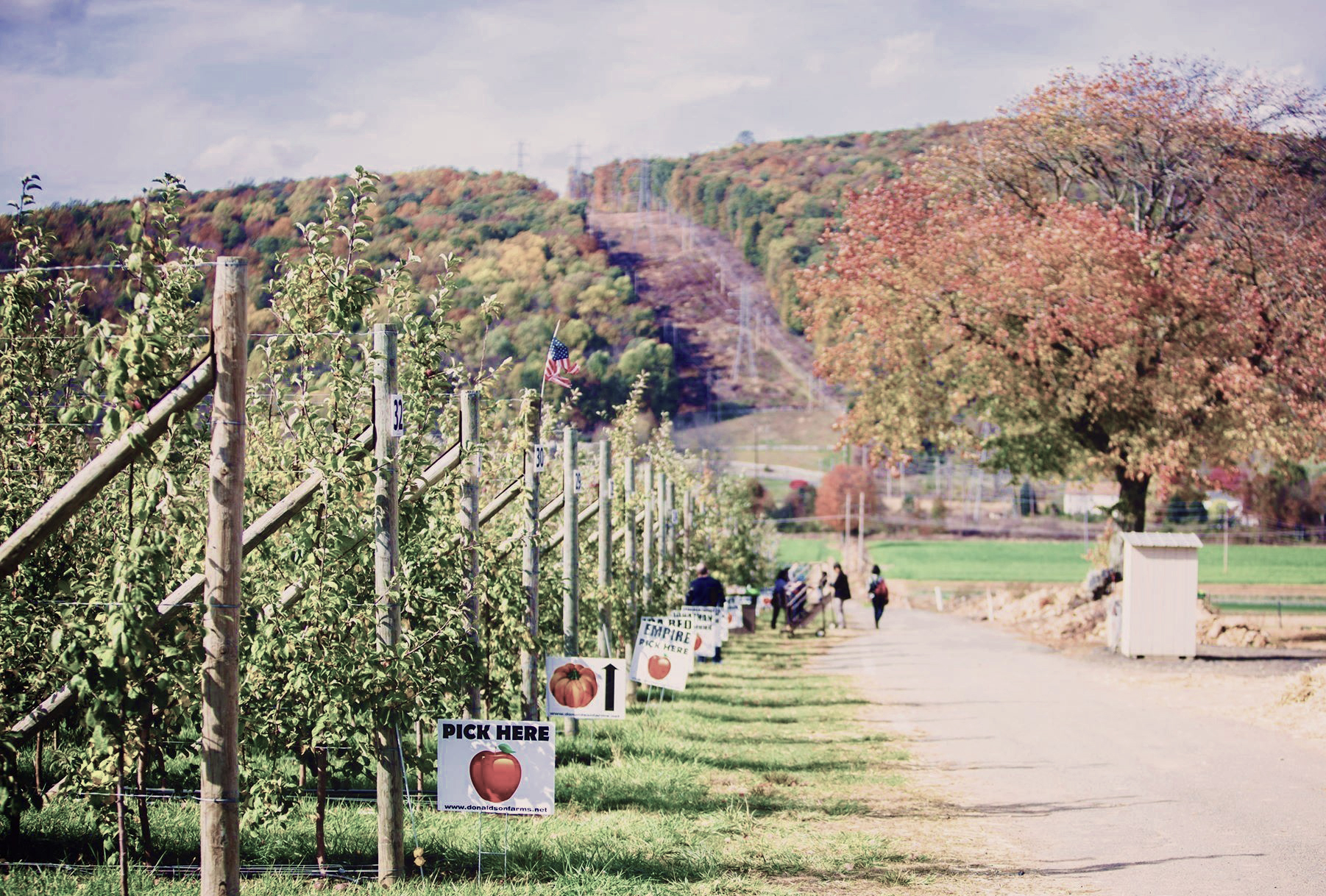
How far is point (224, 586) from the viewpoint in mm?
6090

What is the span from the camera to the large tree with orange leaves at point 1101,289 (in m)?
Result: 28.2

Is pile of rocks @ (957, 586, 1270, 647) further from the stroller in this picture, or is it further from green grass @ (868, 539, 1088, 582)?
green grass @ (868, 539, 1088, 582)

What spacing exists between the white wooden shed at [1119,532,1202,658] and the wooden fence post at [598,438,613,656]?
39.9 ft

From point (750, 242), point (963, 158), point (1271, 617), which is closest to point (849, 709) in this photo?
point (963, 158)

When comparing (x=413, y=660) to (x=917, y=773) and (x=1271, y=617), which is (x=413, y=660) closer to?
(x=917, y=773)

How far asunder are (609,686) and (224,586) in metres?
5.04

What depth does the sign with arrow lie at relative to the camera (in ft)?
35.1

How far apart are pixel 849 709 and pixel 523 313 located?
227 ft

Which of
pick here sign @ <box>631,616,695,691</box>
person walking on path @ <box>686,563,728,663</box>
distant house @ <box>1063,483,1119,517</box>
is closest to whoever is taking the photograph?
pick here sign @ <box>631,616,695,691</box>

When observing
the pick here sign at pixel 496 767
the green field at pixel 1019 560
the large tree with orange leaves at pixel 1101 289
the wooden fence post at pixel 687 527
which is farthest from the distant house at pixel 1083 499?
the pick here sign at pixel 496 767

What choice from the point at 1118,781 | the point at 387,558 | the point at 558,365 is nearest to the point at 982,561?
the point at 1118,781

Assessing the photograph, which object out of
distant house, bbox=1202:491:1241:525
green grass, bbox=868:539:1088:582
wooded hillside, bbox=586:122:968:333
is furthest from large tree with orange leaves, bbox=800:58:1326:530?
wooded hillside, bbox=586:122:968:333

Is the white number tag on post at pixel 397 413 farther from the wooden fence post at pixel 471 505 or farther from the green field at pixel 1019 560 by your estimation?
the green field at pixel 1019 560

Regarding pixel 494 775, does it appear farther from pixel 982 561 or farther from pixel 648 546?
pixel 982 561
